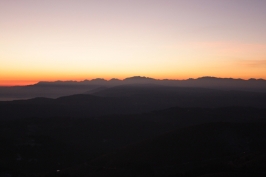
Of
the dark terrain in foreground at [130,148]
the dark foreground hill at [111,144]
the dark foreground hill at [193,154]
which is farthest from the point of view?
the dark foreground hill at [111,144]

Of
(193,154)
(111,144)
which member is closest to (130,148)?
(193,154)

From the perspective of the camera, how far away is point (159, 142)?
77.9 meters

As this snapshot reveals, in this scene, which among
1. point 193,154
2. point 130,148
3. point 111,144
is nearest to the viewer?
point 193,154

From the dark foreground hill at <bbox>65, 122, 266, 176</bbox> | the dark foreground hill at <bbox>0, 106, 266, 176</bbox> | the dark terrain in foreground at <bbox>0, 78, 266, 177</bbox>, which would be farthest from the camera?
the dark foreground hill at <bbox>0, 106, 266, 176</bbox>

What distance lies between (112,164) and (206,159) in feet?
64.8

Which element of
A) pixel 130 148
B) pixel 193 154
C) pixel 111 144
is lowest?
pixel 111 144

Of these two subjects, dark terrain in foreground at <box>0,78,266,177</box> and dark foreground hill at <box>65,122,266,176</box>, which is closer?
dark foreground hill at <box>65,122,266,176</box>

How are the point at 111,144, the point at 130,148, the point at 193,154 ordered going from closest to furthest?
the point at 193,154
the point at 130,148
the point at 111,144

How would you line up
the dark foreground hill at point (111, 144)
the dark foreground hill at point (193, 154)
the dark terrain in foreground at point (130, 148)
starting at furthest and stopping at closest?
the dark foreground hill at point (111, 144)
the dark terrain in foreground at point (130, 148)
the dark foreground hill at point (193, 154)

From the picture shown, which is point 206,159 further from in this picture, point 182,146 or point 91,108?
point 91,108

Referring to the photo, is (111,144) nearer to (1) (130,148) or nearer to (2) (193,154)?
(1) (130,148)

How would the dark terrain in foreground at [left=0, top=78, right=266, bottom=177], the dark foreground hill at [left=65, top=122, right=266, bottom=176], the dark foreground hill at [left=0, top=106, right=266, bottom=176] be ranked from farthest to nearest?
the dark foreground hill at [left=0, top=106, right=266, bottom=176] < the dark terrain in foreground at [left=0, top=78, right=266, bottom=177] < the dark foreground hill at [left=65, top=122, right=266, bottom=176]

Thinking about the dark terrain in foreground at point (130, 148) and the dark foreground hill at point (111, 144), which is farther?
the dark foreground hill at point (111, 144)

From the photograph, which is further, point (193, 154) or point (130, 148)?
point (130, 148)
